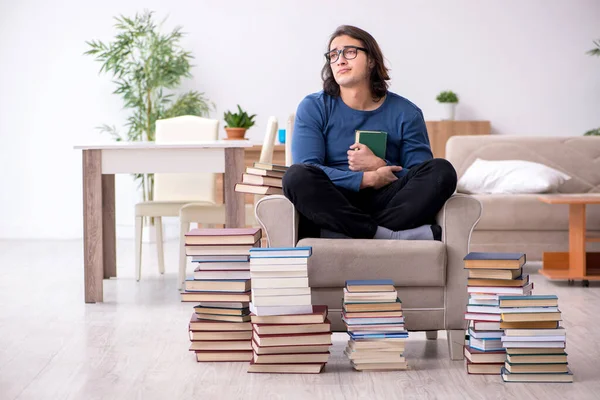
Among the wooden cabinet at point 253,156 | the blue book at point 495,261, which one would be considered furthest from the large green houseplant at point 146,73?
the blue book at point 495,261

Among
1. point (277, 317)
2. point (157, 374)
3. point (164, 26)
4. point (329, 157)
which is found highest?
point (164, 26)

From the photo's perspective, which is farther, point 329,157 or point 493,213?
point 493,213

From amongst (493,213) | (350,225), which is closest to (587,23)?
(493,213)

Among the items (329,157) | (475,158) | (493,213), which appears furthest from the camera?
(475,158)

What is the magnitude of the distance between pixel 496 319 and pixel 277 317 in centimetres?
68

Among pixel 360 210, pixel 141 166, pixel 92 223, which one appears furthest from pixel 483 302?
pixel 92 223

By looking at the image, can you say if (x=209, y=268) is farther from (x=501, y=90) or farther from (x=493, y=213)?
(x=501, y=90)

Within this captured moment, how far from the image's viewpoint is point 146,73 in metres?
6.84

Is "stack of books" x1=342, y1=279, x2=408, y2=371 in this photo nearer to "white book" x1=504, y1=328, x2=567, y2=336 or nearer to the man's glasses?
"white book" x1=504, y1=328, x2=567, y2=336

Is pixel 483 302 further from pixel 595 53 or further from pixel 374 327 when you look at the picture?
pixel 595 53

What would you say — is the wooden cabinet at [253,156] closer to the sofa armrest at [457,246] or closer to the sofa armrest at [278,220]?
the sofa armrest at [278,220]

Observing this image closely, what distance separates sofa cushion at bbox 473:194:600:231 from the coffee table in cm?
35

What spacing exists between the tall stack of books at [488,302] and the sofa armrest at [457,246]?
0.62 ft

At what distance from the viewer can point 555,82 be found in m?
7.21
